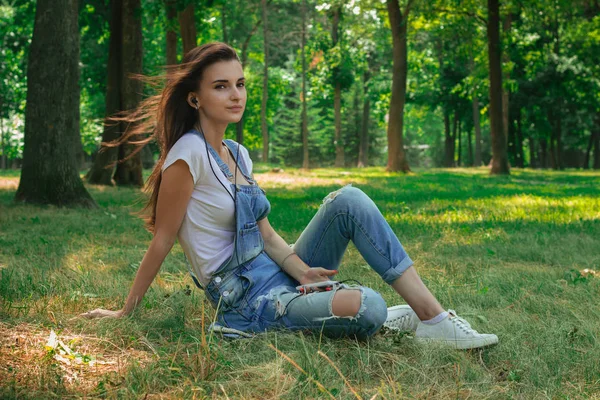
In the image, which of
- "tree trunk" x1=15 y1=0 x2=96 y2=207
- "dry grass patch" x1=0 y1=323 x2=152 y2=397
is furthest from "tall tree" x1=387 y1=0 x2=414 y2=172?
"dry grass patch" x1=0 y1=323 x2=152 y2=397

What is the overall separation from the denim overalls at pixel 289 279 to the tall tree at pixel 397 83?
2055cm

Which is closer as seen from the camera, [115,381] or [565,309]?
[115,381]

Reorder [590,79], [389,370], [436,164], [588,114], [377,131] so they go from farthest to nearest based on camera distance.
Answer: [436,164], [377,131], [588,114], [590,79], [389,370]

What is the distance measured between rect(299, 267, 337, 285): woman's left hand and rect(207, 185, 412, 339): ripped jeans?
0.09m

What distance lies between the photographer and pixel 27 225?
8.25 meters

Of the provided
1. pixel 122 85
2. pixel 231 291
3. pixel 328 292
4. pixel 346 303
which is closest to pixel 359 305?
pixel 346 303

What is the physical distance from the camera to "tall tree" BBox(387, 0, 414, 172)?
78.4ft

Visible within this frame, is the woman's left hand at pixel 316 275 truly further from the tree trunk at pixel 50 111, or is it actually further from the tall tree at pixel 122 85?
the tall tree at pixel 122 85

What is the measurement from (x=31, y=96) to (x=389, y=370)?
841cm

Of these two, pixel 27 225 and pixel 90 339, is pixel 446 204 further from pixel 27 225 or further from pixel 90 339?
pixel 90 339

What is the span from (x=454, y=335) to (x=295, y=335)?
2.70ft

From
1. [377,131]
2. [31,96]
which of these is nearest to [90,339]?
[31,96]

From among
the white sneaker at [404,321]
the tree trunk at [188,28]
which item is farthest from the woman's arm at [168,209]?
the tree trunk at [188,28]

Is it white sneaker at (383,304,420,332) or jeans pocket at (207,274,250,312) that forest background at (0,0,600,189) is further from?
white sneaker at (383,304,420,332)
